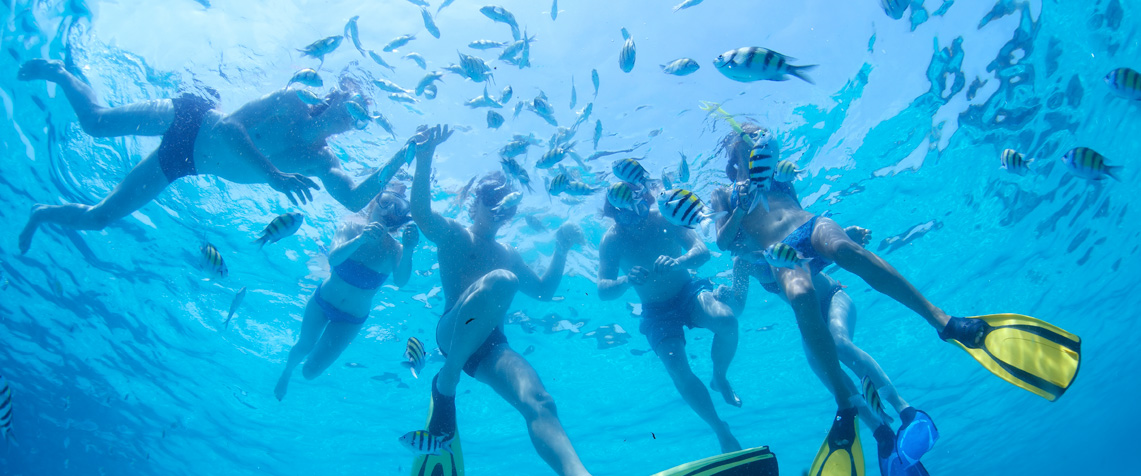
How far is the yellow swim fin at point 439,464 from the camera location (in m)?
4.82

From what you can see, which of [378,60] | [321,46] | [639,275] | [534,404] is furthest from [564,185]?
[378,60]

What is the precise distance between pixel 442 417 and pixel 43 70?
9193 millimetres

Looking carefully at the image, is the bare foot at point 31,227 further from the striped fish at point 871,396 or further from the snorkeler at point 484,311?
the striped fish at point 871,396

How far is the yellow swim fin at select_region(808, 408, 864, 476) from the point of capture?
390 centimetres

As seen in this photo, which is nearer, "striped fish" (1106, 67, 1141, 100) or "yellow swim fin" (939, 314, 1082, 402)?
"yellow swim fin" (939, 314, 1082, 402)

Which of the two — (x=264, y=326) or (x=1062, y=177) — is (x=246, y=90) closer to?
(x=264, y=326)

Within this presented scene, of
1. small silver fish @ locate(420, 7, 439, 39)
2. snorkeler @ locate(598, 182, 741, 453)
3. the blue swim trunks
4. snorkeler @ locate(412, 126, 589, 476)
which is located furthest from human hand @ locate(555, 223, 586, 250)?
small silver fish @ locate(420, 7, 439, 39)

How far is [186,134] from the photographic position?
6668 millimetres

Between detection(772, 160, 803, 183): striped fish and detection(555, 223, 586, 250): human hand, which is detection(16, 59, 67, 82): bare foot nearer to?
detection(555, 223, 586, 250): human hand

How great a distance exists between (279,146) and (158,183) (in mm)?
1799

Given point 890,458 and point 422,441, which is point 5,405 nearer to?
point 422,441

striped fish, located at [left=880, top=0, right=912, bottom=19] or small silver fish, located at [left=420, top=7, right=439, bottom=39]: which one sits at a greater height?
Result: striped fish, located at [left=880, top=0, right=912, bottom=19]

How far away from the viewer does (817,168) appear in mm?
11094

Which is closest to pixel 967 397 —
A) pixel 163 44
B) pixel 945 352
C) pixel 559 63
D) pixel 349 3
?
pixel 945 352
